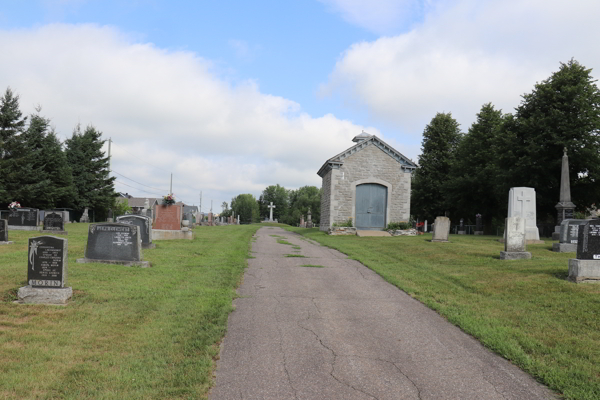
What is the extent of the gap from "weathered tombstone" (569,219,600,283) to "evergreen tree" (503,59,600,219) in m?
18.9

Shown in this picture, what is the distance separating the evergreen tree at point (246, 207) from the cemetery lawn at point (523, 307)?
116 meters

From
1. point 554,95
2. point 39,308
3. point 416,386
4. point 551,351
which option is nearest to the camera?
point 416,386

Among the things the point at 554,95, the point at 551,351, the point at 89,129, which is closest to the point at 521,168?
the point at 554,95

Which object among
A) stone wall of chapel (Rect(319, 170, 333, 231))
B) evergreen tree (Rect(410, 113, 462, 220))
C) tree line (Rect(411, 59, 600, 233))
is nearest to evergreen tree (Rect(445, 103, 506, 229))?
tree line (Rect(411, 59, 600, 233))

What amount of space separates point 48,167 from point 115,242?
112 ft

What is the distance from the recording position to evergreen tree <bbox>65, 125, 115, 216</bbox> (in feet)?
146

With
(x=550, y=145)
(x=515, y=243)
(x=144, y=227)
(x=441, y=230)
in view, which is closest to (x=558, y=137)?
(x=550, y=145)

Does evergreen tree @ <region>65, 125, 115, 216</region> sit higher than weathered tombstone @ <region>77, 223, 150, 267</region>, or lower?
higher

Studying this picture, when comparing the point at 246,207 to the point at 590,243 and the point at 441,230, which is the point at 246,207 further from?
the point at 590,243

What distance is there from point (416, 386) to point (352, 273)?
6874 mm

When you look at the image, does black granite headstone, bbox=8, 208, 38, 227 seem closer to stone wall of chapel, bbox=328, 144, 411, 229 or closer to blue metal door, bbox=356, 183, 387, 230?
stone wall of chapel, bbox=328, 144, 411, 229

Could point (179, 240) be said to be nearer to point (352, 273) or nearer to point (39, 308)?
point (352, 273)

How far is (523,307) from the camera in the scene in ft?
24.8

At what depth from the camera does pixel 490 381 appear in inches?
180
